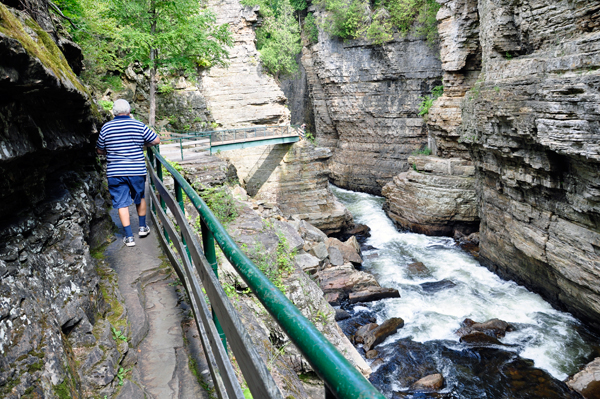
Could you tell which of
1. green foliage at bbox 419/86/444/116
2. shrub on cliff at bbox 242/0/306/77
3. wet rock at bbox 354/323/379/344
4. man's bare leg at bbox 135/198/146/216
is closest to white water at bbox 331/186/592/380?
wet rock at bbox 354/323/379/344

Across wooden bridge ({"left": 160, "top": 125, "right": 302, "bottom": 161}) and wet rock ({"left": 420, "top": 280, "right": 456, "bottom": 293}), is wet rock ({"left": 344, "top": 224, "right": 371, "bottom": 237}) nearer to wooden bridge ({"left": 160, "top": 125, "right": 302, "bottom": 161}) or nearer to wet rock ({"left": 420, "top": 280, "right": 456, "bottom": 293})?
wooden bridge ({"left": 160, "top": 125, "right": 302, "bottom": 161})

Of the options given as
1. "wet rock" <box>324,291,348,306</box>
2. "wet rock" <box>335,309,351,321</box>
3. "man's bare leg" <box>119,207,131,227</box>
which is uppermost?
"man's bare leg" <box>119,207,131,227</box>

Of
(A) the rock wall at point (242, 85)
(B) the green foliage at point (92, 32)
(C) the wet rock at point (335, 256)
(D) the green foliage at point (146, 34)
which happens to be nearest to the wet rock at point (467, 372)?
(C) the wet rock at point (335, 256)

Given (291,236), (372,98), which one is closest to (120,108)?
(291,236)

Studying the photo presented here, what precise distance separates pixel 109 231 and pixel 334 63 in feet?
89.5

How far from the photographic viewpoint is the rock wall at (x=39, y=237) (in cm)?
193

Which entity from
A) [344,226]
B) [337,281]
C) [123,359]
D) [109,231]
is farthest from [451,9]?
[123,359]

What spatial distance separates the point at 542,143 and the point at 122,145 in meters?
10.9

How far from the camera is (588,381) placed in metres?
8.65

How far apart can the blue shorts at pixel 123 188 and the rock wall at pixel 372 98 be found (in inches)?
988

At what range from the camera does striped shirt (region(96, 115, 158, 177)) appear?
4.19 meters

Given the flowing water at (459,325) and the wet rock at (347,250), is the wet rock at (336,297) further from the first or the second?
the wet rock at (347,250)

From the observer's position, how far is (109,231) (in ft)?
15.6

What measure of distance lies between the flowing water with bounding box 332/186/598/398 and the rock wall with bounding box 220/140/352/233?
4502mm
